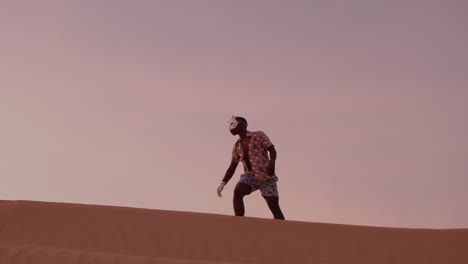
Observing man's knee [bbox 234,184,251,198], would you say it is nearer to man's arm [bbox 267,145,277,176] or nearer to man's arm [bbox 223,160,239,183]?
man's arm [bbox 267,145,277,176]

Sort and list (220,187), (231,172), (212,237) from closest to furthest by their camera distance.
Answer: (212,237)
(220,187)
(231,172)

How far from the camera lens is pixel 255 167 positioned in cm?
1063

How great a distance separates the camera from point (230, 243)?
30.1ft

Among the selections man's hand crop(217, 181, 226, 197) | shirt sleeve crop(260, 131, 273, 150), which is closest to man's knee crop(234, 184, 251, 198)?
man's hand crop(217, 181, 226, 197)

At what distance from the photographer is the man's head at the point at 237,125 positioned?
424 inches

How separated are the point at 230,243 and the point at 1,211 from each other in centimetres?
399

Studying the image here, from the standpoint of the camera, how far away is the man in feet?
34.7

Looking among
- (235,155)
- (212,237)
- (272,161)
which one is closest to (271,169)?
(272,161)

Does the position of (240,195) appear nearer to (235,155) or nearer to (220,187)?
(220,187)

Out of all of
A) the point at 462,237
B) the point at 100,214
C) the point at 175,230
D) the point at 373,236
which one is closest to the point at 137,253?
the point at 175,230

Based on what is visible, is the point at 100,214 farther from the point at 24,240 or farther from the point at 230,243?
the point at 230,243

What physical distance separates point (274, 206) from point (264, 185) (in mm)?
420

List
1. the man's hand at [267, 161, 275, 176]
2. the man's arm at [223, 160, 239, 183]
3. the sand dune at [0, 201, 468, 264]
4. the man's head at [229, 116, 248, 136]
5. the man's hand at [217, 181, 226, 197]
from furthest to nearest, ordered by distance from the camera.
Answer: the man's arm at [223, 160, 239, 183] → the man's hand at [217, 181, 226, 197] → the man's head at [229, 116, 248, 136] → the man's hand at [267, 161, 275, 176] → the sand dune at [0, 201, 468, 264]

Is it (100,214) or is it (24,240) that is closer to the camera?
(24,240)
